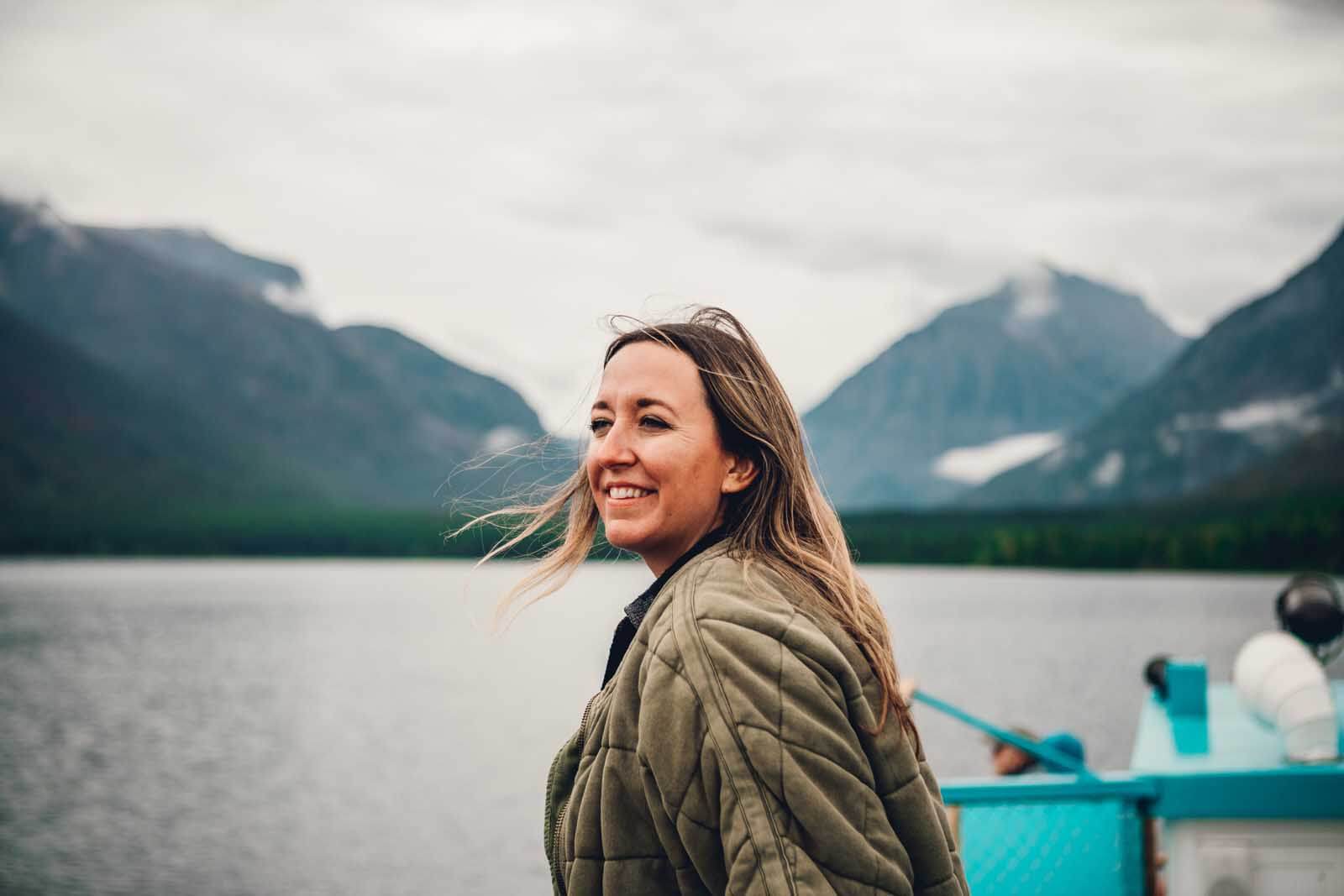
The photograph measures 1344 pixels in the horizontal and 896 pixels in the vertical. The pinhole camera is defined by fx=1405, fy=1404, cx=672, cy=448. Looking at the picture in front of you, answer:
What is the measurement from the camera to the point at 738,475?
2.21 m

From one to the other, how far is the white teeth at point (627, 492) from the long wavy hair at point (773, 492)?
0.15m

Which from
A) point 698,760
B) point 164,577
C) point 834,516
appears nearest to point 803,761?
point 698,760

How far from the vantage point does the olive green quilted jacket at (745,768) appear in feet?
5.82

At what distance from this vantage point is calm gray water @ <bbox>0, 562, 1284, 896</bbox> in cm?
2100

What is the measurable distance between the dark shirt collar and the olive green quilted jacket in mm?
140

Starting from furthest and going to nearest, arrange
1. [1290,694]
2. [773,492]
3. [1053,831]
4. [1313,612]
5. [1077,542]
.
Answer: [1077,542] → [1313,612] → [1290,694] → [1053,831] → [773,492]

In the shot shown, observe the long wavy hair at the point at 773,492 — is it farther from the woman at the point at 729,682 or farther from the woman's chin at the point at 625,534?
the woman's chin at the point at 625,534

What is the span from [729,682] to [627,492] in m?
0.48

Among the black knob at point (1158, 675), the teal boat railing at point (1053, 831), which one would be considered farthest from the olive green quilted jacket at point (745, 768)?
the black knob at point (1158, 675)

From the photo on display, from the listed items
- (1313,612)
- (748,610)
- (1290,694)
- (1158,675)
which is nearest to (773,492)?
(748,610)

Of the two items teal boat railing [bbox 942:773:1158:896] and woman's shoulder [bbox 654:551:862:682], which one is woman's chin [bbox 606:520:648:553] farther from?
teal boat railing [bbox 942:773:1158:896]

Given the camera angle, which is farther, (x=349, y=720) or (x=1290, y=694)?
(x=349, y=720)

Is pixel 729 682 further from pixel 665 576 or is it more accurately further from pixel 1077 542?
pixel 1077 542

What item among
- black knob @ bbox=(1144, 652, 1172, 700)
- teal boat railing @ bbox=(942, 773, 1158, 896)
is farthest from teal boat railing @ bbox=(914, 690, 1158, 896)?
black knob @ bbox=(1144, 652, 1172, 700)
